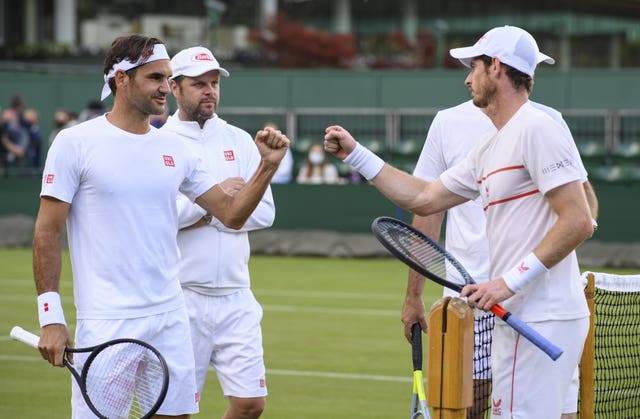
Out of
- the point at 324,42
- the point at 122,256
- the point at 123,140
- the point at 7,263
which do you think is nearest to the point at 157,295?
the point at 122,256

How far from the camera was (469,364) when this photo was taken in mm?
4691

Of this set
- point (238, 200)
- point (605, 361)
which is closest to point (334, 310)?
point (605, 361)

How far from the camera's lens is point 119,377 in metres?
5.26

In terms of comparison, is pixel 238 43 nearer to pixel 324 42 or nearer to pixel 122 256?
pixel 324 42

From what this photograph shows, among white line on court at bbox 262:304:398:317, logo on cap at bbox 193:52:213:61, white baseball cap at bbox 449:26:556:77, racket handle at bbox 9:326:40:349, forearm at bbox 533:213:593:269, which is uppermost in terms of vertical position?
white baseball cap at bbox 449:26:556:77

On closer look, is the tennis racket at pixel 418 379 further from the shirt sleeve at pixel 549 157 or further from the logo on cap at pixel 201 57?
the logo on cap at pixel 201 57

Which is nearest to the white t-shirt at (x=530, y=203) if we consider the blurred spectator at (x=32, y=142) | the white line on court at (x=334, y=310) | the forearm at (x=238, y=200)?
the forearm at (x=238, y=200)

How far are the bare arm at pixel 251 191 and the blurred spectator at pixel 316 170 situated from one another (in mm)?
13287

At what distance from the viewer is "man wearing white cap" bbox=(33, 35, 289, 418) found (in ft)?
17.0

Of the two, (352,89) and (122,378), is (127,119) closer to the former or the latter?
(122,378)

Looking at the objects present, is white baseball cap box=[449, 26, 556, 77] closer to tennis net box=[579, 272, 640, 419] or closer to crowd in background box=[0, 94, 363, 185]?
tennis net box=[579, 272, 640, 419]

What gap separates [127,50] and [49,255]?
999mm

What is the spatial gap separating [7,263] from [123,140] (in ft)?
42.0

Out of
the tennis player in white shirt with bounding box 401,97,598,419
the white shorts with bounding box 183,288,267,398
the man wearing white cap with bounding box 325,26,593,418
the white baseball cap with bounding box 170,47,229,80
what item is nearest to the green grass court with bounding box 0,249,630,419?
the white shorts with bounding box 183,288,267,398
